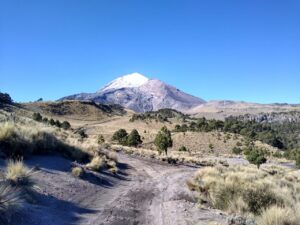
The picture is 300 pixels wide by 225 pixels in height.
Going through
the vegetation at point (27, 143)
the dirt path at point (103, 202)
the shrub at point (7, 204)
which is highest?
the vegetation at point (27, 143)

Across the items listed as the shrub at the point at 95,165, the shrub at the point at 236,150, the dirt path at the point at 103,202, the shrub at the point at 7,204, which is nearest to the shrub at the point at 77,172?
the dirt path at the point at 103,202

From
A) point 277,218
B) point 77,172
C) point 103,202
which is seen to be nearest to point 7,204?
point 103,202

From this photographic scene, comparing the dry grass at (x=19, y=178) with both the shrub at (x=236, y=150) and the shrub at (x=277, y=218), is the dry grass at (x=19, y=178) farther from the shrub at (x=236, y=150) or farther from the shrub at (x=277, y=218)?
the shrub at (x=236, y=150)

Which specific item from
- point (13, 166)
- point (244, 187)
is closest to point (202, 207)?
point (244, 187)

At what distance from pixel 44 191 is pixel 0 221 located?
4.36 metres

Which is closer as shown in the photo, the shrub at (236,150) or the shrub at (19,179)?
the shrub at (19,179)

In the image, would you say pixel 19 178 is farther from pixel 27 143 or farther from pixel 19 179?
pixel 27 143

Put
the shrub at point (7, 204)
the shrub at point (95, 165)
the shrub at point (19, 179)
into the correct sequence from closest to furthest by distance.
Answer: the shrub at point (7, 204) < the shrub at point (19, 179) < the shrub at point (95, 165)

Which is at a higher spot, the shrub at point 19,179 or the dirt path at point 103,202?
the shrub at point 19,179

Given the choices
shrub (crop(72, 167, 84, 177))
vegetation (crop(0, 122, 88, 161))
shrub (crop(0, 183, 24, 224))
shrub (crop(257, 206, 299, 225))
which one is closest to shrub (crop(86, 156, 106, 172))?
vegetation (crop(0, 122, 88, 161))

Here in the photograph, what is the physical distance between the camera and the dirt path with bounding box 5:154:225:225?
1159 centimetres

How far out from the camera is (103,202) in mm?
14688

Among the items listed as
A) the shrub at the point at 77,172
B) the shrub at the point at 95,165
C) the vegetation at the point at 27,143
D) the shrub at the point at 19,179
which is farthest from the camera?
the shrub at the point at 95,165

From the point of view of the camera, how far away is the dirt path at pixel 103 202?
1159 cm
